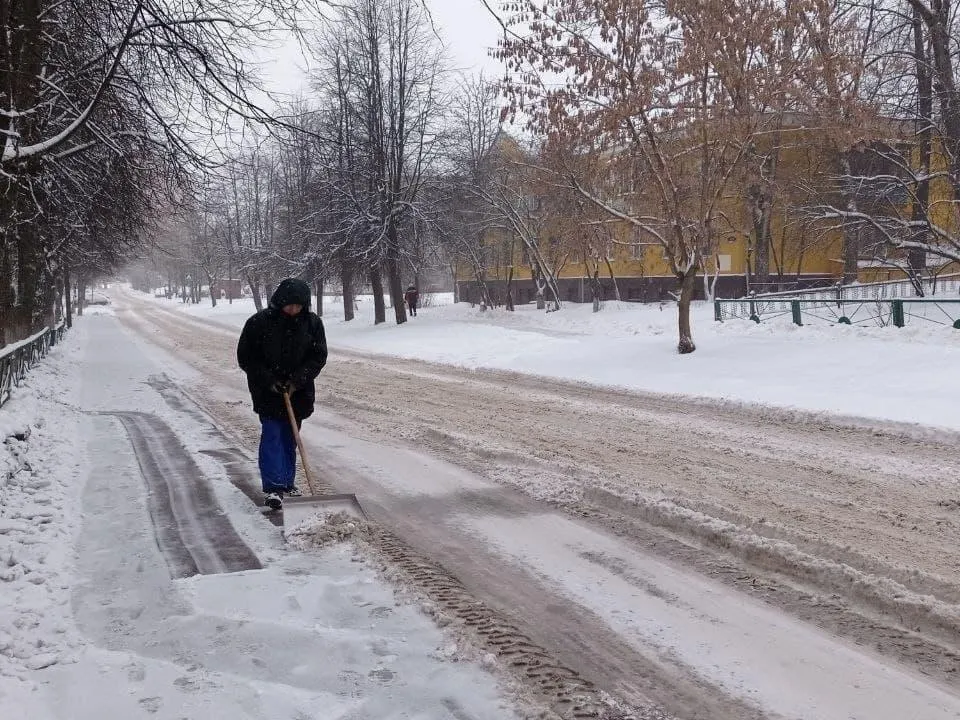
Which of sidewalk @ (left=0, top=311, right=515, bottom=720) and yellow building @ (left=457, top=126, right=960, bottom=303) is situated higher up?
yellow building @ (left=457, top=126, right=960, bottom=303)

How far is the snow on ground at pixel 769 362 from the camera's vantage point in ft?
34.5

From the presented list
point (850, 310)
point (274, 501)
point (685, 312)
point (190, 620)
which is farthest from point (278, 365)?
point (850, 310)

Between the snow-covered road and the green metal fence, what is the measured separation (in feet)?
22.3

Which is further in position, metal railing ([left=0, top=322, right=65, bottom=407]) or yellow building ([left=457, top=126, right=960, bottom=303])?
yellow building ([left=457, top=126, right=960, bottom=303])

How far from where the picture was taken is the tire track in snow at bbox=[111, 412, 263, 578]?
15.8ft

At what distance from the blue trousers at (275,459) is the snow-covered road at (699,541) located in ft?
2.21

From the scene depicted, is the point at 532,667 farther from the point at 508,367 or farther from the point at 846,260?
the point at 846,260

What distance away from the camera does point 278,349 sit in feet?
20.0

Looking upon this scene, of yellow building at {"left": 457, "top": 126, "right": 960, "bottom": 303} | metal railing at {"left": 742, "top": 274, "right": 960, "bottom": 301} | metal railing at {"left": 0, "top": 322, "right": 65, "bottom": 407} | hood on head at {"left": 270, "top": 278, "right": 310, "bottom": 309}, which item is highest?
yellow building at {"left": 457, "top": 126, "right": 960, "bottom": 303}

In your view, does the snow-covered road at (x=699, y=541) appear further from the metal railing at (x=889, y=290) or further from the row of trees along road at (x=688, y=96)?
the metal railing at (x=889, y=290)

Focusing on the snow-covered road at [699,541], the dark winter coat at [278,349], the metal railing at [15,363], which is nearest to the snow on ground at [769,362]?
the snow-covered road at [699,541]

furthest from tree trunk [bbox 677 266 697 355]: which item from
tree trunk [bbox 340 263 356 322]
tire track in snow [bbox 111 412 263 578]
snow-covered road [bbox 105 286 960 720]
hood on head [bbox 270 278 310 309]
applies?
tree trunk [bbox 340 263 356 322]

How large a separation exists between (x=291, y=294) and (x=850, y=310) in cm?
1451

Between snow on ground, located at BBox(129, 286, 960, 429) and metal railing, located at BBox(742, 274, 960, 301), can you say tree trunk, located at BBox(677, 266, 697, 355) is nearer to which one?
snow on ground, located at BBox(129, 286, 960, 429)
